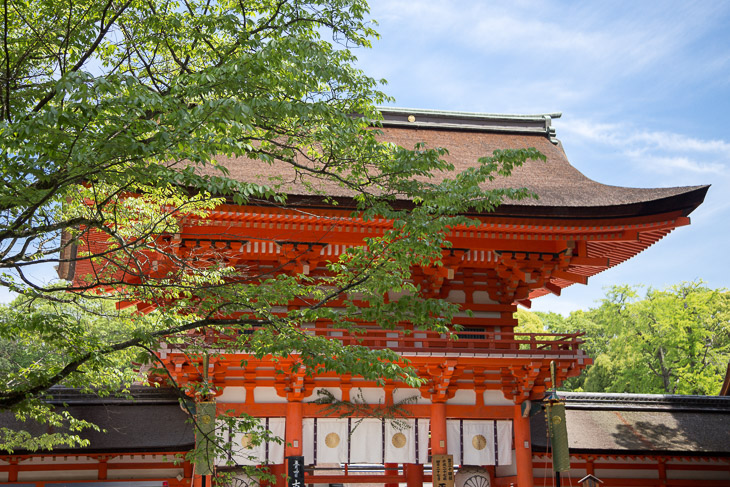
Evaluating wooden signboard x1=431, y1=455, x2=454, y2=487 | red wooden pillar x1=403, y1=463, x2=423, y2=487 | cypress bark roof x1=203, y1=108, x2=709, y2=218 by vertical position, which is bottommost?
red wooden pillar x1=403, y1=463, x2=423, y2=487

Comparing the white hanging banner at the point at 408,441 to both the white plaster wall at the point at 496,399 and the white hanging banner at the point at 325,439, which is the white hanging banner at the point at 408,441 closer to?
the white hanging banner at the point at 325,439

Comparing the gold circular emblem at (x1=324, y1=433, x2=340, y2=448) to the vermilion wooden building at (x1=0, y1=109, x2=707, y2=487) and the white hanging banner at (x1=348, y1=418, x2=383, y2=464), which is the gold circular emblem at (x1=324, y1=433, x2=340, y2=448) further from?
the white hanging banner at (x1=348, y1=418, x2=383, y2=464)

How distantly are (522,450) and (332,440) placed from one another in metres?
3.16

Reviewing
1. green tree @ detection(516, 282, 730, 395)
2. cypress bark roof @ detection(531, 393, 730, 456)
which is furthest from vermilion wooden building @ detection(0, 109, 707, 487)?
green tree @ detection(516, 282, 730, 395)

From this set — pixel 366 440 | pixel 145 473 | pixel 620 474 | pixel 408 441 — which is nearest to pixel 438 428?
pixel 408 441

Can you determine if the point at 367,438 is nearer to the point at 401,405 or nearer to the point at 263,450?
the point at 401,405

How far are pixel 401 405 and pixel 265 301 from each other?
17.2ft

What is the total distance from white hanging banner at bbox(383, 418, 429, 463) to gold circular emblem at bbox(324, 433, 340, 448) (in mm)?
833

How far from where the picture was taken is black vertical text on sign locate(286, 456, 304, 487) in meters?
9.91

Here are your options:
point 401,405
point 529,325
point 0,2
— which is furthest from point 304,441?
point 529,325

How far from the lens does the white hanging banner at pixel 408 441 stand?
35.9 ft

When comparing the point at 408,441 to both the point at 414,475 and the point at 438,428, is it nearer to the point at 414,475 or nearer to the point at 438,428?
the point at 438,428

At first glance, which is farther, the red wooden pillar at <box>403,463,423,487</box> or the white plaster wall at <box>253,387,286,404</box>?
the red wooden pillar at <box>403,463,423,487</box>

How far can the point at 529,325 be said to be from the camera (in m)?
37.6
